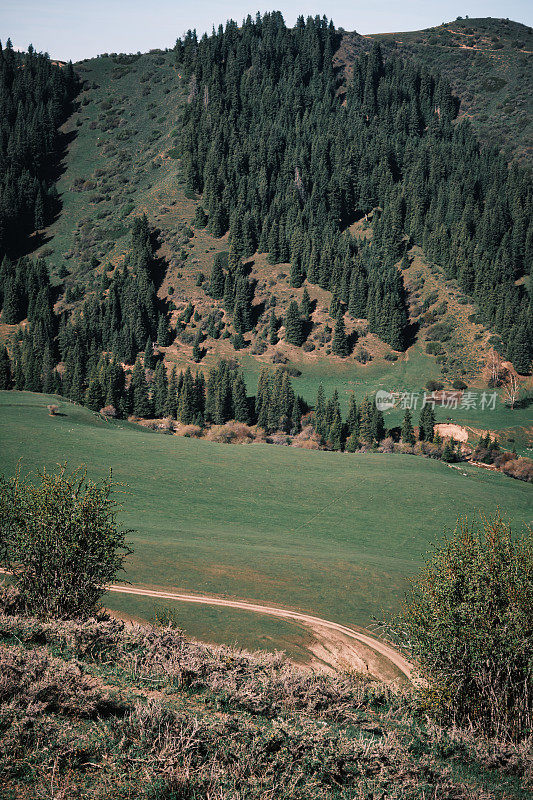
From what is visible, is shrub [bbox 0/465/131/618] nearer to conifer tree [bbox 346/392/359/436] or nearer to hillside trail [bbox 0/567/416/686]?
hillside trail [bbox 0/567/416/686]

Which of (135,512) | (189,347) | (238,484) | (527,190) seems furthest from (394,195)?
(135,512)

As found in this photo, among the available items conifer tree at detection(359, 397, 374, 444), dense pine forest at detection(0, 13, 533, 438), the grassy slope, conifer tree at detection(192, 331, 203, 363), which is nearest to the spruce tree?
dense pine forest at detection(0, 13, 533, 438)

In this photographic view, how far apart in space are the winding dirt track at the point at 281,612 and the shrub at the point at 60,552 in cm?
783

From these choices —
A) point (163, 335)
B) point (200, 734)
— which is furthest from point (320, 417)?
point (200, 734)

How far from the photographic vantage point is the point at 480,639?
2578 centimetres

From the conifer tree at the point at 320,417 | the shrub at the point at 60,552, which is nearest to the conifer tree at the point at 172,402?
the conifer tree at the point at 320,417

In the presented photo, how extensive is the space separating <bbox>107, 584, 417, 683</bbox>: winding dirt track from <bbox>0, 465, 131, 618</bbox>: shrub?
25.7 ft

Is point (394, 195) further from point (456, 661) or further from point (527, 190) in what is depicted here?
point (456, 661)

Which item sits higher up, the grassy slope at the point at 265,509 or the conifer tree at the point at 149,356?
the conifer tree at the point at 149,356

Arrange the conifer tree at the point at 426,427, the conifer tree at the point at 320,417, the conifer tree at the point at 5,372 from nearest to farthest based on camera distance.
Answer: the conifer tree at the point at 426,427, the conifer tree at the point at 320,417, the conifer tree at the point at 5,372

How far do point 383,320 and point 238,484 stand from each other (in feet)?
335

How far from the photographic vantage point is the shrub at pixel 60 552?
30.2 metres

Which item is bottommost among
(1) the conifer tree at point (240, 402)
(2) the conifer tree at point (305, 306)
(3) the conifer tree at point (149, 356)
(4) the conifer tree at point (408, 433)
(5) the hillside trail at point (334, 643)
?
(5) the hillside trail at point (334, 643)

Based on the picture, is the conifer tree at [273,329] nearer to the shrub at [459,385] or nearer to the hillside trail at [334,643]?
the shrub at [459,385]
